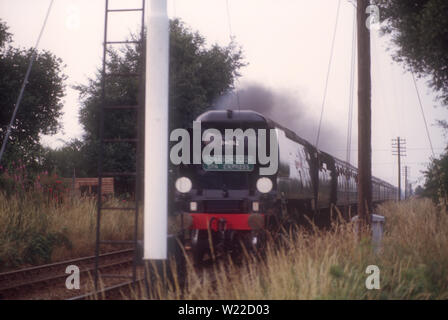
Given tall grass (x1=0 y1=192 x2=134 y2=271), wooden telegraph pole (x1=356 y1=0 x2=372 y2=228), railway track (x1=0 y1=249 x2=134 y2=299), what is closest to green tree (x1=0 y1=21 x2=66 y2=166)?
tall grass (x1=0 y1=192 x2=134 y2=271)

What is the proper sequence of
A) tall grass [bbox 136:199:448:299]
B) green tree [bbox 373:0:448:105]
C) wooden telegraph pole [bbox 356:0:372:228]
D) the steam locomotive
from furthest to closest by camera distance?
green tree [bbox 373:0:448:105], the steam locomotive, wooden telegraph pole [bbox 356:0:372:228], tall grass [bbox 136:199:448:299]

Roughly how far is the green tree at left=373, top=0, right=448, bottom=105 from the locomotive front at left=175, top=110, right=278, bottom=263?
6946 mm

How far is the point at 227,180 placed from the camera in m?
11.6

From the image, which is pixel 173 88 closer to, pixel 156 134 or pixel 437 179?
pixel 437 179

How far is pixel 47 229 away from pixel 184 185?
11.6 ft

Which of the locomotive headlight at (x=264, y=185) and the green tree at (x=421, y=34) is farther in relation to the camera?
the green tree at (x=421, y=34)

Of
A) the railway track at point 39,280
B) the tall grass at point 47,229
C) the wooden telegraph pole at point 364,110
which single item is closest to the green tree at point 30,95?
the tall grass at point 47,229

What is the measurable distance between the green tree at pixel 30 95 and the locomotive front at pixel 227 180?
1672 cm

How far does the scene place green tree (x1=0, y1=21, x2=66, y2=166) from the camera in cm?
2761

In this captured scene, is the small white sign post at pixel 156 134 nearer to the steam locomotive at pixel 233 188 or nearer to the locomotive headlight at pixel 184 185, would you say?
the steam locomotive at pixel 233 188

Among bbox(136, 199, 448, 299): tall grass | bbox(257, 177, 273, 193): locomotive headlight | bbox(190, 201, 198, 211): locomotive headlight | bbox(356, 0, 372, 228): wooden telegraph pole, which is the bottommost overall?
bbox(136, 199, 448, 299): tall grass

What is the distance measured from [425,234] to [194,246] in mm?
4590

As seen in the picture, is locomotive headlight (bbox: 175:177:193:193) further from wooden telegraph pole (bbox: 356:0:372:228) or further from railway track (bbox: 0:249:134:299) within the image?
wooden telegraph pole (bbox: 356:0:372:228)

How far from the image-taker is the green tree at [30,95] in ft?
90.6
